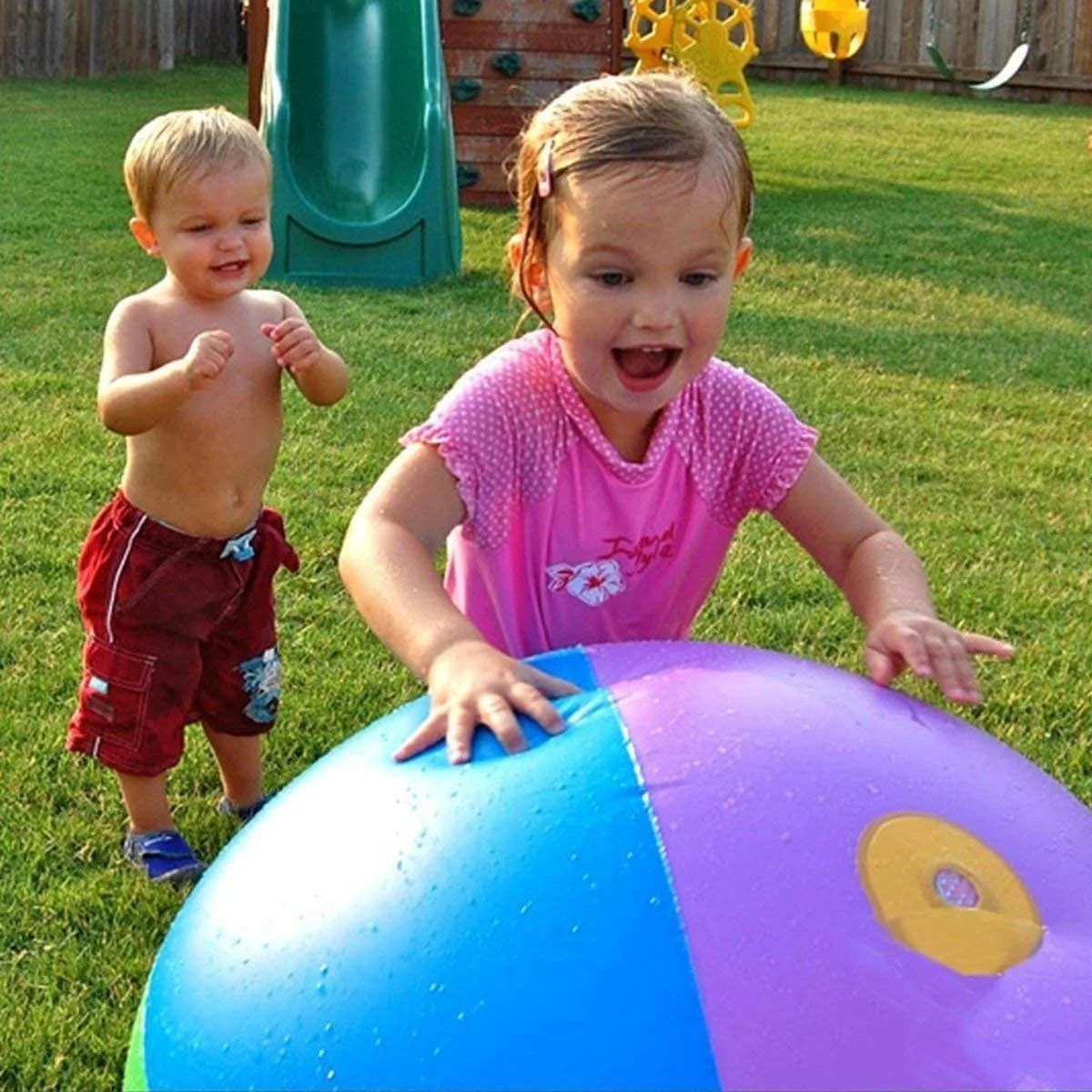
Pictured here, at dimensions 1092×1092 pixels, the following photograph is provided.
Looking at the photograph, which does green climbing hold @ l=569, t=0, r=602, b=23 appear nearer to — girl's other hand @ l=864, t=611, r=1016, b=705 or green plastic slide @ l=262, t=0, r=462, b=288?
green plastic slide @ l=262, t=0, r=462, b=288

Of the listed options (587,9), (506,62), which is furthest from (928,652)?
(587,9)

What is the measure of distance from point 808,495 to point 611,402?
1.28ft

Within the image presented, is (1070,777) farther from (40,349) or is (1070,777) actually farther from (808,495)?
(40,349)

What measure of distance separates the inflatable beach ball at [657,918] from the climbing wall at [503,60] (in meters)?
9.22

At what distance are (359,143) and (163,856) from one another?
692 centimetres

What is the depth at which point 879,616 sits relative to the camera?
2.59 metres


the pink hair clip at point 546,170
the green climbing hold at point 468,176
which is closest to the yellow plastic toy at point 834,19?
the green climbing hold at point 468,176

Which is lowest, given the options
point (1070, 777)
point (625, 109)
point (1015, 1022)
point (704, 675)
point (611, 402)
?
point (1070, 777)

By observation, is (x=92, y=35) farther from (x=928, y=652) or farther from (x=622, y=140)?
(x=928, y=652)

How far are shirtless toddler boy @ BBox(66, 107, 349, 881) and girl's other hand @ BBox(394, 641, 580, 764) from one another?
1.17 metres

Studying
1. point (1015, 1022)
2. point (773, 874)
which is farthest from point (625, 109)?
point (1015, 1022)

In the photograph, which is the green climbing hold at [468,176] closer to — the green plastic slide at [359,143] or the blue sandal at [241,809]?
the green plastic slide at [359,143]

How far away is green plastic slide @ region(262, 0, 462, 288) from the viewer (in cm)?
879

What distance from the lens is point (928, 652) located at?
8.13 feet
